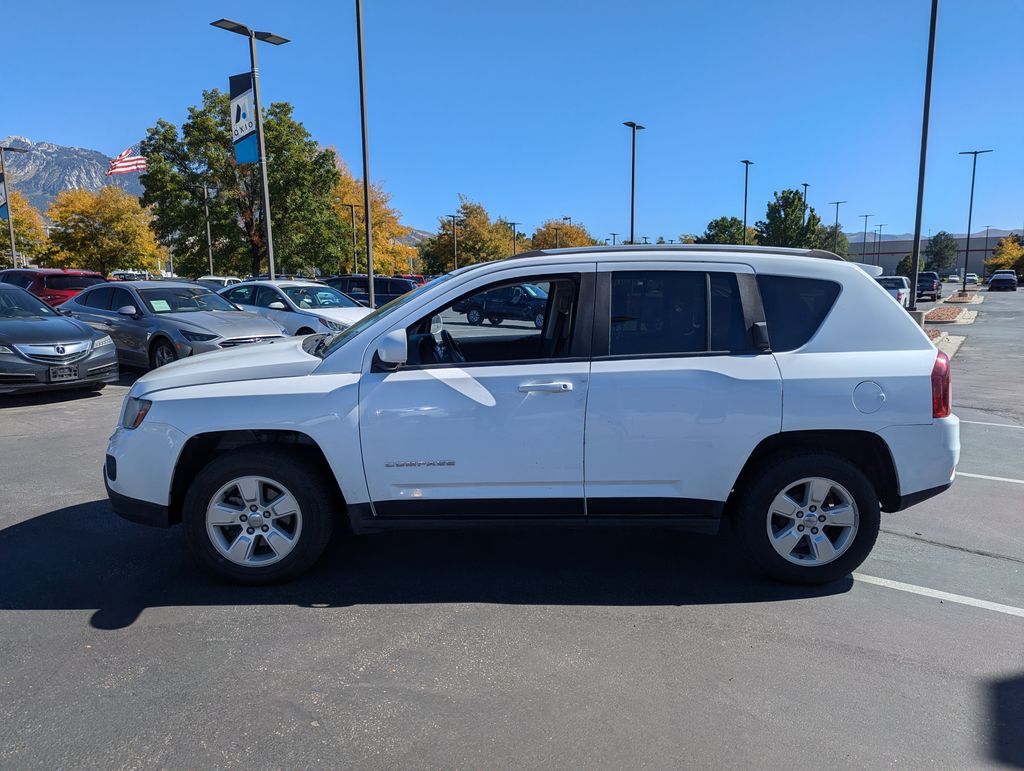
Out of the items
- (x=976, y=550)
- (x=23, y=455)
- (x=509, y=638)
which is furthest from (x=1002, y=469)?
(x=23, y=455)

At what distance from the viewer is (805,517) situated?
3.82 m

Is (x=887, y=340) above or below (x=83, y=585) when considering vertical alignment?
above

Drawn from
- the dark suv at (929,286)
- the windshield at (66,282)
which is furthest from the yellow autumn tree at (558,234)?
the windshield at (66,282)

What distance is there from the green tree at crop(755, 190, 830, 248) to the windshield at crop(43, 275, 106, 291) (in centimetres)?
5314

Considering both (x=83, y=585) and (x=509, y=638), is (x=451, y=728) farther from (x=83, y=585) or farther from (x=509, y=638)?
(x=83, y=585)

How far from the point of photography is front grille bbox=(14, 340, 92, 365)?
29.3 ft

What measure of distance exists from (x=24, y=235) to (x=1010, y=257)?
95.5 meters

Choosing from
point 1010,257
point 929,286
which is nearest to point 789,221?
point 929,286

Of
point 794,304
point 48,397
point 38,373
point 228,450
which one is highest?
point 794,304

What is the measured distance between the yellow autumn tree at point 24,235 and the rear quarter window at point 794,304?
57.3 metres

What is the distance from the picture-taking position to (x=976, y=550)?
4.51 meters

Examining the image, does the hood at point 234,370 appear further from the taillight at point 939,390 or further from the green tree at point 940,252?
the green tree at point 940,252

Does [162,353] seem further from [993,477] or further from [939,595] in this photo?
[993,477]

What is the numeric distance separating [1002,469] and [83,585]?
7236 millimetres
